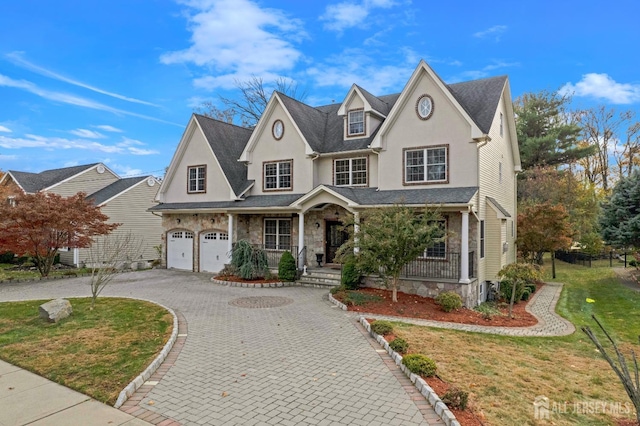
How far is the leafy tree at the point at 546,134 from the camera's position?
3153cm

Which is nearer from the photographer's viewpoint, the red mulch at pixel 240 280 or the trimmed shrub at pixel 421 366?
the trimmed shrub at pixel 421 366

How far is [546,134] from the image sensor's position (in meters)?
32.8

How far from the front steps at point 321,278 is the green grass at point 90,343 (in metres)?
6.61

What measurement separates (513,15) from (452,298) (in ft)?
34.4

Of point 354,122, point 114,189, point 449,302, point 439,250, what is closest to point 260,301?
point 449,302

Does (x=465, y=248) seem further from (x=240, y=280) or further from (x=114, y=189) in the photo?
(x=114, y=189)

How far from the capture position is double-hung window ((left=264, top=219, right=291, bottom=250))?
19.0 metres

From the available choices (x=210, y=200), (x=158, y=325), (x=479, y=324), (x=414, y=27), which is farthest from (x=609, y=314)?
(x=210, y=200)

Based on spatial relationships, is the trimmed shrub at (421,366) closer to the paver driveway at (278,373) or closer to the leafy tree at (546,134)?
the paver driveway at (278,373)

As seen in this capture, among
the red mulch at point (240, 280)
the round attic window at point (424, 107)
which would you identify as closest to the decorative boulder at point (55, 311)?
the red mulch at point (240, 280)

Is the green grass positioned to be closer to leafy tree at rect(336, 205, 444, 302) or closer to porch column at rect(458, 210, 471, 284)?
leafy tree at rect(336, 205, 444, 302)

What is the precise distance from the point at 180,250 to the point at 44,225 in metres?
6.68

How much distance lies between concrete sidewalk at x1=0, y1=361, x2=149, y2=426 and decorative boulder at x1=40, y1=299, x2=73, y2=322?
3629 millimetres

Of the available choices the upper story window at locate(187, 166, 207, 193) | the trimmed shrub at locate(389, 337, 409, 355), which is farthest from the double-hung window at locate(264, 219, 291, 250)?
the trimmed shrub at locate(389, 337, 409, 355)
